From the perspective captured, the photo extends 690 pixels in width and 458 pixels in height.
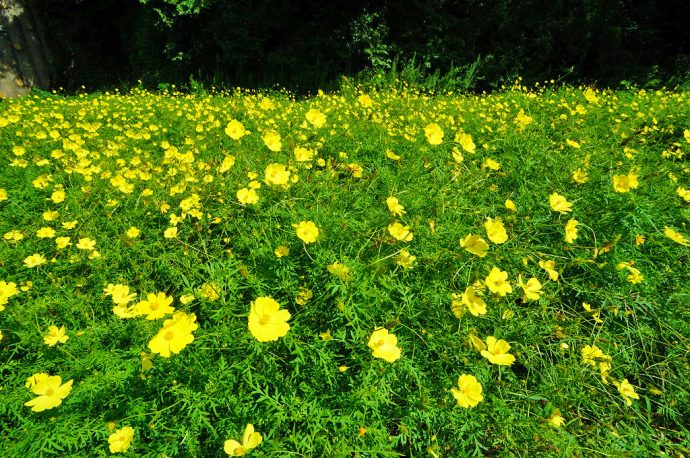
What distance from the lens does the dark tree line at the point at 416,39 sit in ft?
25.6

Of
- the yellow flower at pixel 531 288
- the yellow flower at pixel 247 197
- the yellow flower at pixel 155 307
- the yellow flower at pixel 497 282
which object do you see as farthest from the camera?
the yellow flower at pixel 247 197

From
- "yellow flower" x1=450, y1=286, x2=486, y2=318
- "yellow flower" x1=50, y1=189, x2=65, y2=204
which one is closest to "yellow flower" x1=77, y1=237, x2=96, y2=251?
"yellow flower" x1=50, y1=189, x2=65, y2=204

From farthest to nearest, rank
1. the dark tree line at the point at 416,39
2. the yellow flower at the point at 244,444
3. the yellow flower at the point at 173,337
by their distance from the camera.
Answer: the dark tree line at the point at 416,39 < the yellow flower at the point at 173,337 < the yellow flower at the point at 244,444

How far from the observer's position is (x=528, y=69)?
8.09m

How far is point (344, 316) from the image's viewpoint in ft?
4.97

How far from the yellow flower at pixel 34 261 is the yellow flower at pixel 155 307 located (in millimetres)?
1064

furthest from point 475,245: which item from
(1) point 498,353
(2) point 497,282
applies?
(1) point 498,353

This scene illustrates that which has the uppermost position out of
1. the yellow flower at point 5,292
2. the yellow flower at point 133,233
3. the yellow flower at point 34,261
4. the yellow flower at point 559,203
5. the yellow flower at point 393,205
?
the yellow flower at point 393,205

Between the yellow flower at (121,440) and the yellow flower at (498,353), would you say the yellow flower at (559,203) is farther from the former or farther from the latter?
the yellow flower at (121,440)

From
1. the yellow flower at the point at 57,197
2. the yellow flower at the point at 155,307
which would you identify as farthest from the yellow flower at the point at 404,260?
the yellow flower at the point at 57,197

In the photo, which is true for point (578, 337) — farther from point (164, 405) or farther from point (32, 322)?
point (32, 322)

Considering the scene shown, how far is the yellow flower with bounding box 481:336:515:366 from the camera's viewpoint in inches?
51.3

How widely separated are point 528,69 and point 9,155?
31.1 ft

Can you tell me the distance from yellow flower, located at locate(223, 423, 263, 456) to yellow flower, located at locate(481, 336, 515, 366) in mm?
857
